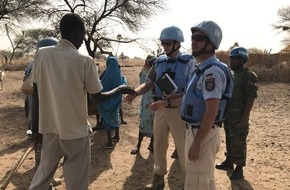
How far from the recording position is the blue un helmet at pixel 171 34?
12.7 feet

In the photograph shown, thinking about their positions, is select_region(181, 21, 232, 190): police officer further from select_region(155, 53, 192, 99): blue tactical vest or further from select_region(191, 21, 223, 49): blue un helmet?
select_region(155, 53, 192, 99): blue tactical vest

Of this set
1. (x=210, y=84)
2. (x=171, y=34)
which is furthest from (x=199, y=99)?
(x=171, y=34)

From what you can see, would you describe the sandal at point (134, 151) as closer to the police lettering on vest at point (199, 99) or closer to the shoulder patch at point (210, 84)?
the police lettering on vest at point (199, 99)

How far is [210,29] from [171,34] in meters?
1.15

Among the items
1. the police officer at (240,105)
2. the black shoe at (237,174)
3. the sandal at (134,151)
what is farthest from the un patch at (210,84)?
the sandal at (134,151)

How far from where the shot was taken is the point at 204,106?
9.02 ft

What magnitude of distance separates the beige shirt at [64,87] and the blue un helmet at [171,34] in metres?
1.40

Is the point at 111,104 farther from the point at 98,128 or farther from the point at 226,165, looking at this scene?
the point at 226,165

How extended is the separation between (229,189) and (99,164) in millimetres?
2005

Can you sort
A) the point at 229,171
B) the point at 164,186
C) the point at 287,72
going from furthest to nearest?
the point at 287,72 < the point at 229,171 < the point at 164,186

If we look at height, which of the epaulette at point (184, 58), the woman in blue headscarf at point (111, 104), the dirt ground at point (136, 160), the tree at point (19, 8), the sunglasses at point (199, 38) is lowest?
the dirt ground at point (136, 160)

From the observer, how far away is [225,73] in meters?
2.71

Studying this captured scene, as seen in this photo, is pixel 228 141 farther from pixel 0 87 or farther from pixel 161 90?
pixel 0 87

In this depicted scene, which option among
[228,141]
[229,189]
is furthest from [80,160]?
[228,141]
